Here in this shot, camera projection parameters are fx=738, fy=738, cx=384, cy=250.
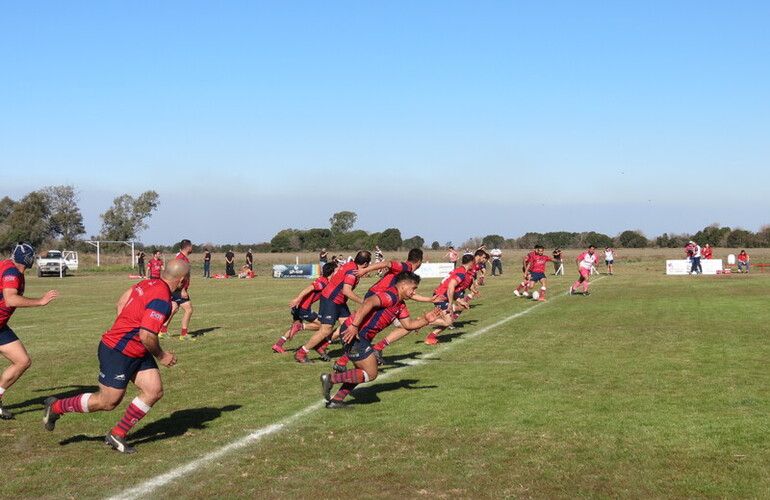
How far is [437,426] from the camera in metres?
7.98

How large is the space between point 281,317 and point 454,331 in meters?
6.31

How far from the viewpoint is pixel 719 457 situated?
6.70 m

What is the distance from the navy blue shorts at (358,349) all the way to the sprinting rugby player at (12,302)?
3565 mm

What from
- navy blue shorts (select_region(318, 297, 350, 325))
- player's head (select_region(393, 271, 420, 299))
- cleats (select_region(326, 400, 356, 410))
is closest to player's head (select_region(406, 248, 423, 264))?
navy blue shorts (select_region(318, 297, 350, 325))

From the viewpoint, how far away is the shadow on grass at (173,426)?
769 cm

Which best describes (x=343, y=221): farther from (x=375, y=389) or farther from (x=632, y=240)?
(x=375, y=389)

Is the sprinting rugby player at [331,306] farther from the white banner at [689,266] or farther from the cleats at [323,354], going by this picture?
the white banner at [689,266]

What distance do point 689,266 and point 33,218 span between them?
9011cm

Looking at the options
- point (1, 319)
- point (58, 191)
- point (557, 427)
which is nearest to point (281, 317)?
point (1, 319)

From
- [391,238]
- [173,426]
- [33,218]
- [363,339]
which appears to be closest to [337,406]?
[363,339]

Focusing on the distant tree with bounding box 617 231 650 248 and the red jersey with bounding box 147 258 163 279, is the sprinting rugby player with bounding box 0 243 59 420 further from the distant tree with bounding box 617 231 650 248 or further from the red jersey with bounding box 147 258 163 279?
the distant tree with bounding box 617 231 650 248

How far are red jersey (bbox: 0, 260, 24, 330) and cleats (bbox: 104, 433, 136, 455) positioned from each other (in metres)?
2.58

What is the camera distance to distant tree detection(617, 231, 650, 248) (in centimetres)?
12331

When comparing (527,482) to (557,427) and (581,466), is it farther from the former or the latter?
(557,427)
